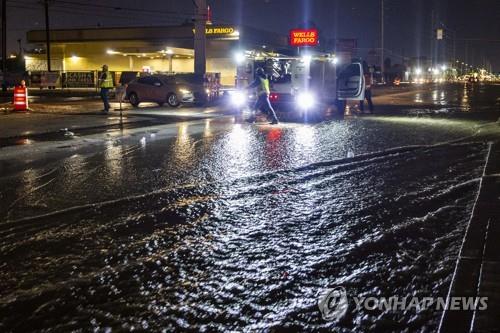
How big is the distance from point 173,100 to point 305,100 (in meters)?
10.2

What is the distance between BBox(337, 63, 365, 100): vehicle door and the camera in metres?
22.4

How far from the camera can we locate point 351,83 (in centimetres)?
2273

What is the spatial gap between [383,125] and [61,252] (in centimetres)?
1402

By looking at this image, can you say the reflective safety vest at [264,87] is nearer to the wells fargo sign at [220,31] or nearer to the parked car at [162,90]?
the parked car at [162,90]

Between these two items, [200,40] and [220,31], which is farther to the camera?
[220,31]

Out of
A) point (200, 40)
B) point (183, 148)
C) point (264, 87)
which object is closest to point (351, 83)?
point (264, 87)

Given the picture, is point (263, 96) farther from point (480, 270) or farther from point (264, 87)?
point (480, 270)

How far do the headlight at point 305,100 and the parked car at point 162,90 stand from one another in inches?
378

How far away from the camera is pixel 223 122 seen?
64.0 feet

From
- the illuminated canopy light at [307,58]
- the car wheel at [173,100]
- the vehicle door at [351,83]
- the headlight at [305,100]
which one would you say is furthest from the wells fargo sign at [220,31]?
the headlight at [305,100]

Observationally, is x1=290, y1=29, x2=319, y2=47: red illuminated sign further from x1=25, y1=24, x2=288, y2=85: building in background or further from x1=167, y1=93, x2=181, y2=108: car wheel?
x1=25, y1=24, x2=288, y2=85: building in background

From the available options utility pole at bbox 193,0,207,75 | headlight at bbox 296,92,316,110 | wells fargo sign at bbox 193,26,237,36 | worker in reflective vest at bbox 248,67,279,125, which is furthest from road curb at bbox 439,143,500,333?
wells fargo sign at bbox 193,26,237,36

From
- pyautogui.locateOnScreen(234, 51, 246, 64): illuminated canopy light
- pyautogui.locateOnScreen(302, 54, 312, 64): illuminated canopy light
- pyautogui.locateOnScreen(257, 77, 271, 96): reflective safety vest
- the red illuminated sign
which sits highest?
the red illuminated sign

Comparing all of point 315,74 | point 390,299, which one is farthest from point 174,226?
point 315,74
